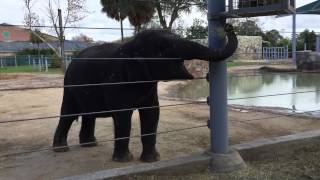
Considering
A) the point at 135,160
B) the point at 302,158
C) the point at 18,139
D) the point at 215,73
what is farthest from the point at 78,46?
the point at 302,158

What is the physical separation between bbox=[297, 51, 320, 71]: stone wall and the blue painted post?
56.7ft

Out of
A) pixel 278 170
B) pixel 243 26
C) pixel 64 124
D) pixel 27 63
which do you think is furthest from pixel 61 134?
pixel 27 63

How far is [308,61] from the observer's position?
2120 cm

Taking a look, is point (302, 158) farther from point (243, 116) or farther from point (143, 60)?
point (243, 116)

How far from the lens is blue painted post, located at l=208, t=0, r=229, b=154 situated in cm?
423

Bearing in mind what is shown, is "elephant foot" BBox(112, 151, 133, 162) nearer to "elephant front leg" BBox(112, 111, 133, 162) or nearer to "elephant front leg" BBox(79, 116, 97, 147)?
"elephant front leg" BBox(112, 111, 133, 162)

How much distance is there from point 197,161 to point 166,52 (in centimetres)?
99

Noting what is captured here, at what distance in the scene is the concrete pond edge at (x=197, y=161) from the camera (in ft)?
12.6

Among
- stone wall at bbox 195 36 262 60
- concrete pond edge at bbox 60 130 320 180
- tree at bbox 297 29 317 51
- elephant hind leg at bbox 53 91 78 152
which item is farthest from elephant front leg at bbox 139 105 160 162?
tree at bbox 297 29 317 51

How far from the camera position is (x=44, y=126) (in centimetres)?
748

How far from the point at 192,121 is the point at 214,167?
3590mm

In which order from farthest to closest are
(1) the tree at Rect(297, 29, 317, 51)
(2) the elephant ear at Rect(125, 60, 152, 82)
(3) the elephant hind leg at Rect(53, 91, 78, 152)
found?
(1) the tree at Rect(297, 29, 317, 51), (3) the elephant hind leg at Rect(53, 91, 78, 152), (2) the elephant ear at Rect(125, 60, 152, 82)

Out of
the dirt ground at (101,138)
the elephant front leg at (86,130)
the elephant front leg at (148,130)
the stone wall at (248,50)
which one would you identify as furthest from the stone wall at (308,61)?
the elephant front leg at (148,130)

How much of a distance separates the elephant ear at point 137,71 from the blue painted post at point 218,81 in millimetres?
623
